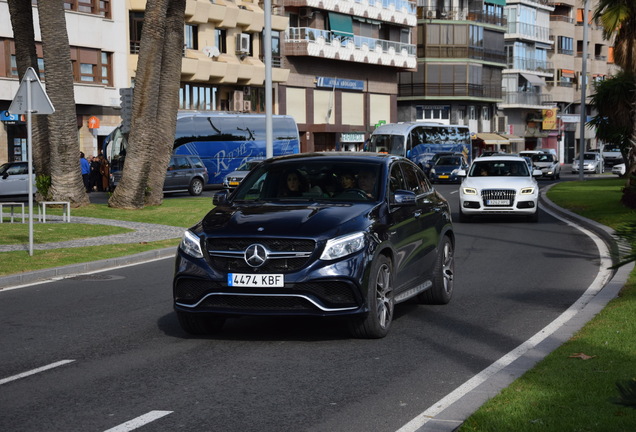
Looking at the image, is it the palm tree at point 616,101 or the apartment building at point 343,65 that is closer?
the palm tree at point 616,101

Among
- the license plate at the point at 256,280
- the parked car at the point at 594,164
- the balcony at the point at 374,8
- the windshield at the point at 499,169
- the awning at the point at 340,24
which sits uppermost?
the balcony at the point at 374,8

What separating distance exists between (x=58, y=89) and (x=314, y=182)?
60.2ft

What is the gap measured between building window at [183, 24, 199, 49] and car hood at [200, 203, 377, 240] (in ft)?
169

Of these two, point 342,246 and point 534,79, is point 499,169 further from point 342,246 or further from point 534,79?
point 534,79

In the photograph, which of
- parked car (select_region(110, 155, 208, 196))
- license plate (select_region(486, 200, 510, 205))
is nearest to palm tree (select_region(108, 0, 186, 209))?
license plate (select_region(486, 200, 510, 205))

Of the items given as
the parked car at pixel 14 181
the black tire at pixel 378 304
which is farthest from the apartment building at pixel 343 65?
the black tire at pixel 378 304

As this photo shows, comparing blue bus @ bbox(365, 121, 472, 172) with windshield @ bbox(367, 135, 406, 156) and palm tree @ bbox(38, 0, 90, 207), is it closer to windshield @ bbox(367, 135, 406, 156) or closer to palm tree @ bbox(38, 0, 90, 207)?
windshield @ bbox(367, 135, 406, 156)

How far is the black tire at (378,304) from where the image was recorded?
926 centimetres

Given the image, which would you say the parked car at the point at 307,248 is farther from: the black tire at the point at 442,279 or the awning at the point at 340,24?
the awning at the point at 340,24

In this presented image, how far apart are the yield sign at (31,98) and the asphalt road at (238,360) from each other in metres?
3.89

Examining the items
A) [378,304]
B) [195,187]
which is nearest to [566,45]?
[195,187]

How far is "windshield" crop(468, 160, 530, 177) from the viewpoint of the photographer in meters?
27.6

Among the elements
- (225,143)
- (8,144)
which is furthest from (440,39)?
(8,144)

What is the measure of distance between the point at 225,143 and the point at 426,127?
18.6 m
